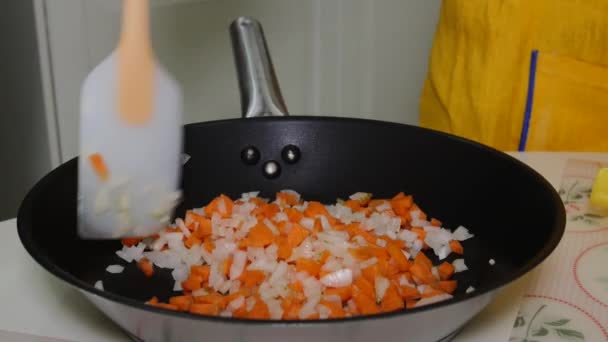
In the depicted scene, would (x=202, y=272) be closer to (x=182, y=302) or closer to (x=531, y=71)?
(x=182, y=302)

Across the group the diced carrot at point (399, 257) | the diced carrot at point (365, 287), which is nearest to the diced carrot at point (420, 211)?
the diced carrot at point (399, 257)

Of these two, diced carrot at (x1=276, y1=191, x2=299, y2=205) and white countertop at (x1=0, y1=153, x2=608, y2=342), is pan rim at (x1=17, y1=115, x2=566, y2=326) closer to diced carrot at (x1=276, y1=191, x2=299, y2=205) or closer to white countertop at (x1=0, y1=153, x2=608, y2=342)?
white countertop at (x1=0, y1=153, x2=608, y2=342)

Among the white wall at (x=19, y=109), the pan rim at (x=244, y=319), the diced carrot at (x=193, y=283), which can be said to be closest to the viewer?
the pan rim at (x=244, y=319)

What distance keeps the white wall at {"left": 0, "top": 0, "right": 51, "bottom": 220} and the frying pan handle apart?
1.60 feet

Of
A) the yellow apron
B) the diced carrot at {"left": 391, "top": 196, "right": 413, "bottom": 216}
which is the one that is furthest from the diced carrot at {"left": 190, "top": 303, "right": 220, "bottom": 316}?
the yellow apron

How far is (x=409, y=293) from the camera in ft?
2.53

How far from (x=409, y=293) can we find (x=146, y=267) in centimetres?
28

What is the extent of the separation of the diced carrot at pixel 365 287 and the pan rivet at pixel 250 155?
307 mm

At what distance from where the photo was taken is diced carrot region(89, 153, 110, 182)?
722mm

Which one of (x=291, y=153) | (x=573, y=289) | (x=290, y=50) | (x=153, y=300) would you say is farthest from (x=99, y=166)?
(x=290, y=50)

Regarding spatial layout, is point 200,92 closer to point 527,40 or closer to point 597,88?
point 527,40

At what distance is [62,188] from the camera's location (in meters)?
0.84

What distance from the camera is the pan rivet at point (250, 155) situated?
102 centimetres

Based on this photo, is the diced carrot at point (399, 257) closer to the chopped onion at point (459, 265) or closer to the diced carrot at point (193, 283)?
the chopped onion at point (459, 265)
